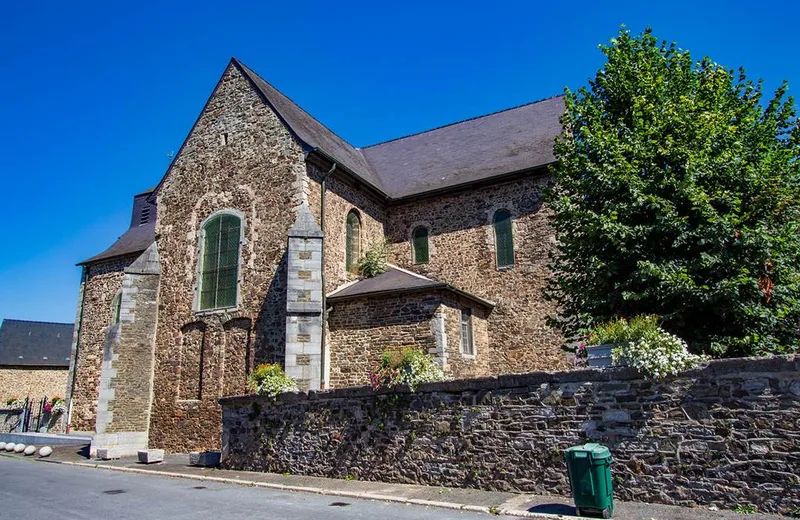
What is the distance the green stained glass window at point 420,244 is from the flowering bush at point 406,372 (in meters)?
9.04

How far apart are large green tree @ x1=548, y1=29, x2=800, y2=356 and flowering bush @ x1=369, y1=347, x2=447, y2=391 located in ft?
11.0

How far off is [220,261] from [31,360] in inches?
1233

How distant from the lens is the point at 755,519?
624cm

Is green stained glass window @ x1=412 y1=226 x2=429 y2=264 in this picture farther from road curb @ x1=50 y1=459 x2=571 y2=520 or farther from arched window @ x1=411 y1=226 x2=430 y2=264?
road curb @ x1=50 y1=459 x2=571 y2=520

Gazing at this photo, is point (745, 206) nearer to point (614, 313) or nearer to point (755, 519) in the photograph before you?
point (614, 313)

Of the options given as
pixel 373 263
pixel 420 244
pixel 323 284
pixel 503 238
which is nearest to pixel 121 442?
pixel 323 284

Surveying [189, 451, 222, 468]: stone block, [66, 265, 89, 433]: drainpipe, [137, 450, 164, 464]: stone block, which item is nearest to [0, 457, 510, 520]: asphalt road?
[189, 451, 222, 468]: stone block

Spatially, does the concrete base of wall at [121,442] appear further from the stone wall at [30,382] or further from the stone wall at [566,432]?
the stone wall at [30,382]

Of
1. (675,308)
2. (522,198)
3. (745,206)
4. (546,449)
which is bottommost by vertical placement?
(546,449)

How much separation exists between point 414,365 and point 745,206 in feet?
21.9

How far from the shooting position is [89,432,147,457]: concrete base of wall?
15.4 m

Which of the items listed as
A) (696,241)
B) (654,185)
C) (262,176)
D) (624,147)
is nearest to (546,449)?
(696,241)

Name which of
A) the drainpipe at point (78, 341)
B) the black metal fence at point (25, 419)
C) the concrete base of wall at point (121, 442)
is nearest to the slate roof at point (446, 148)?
the concrete base of wall at point (121, 442)

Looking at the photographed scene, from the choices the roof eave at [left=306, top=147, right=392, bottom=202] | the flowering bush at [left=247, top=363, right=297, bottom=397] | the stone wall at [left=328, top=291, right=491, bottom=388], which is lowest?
the flowering bush at [left=247, top=363, right=297, bottom=397]
